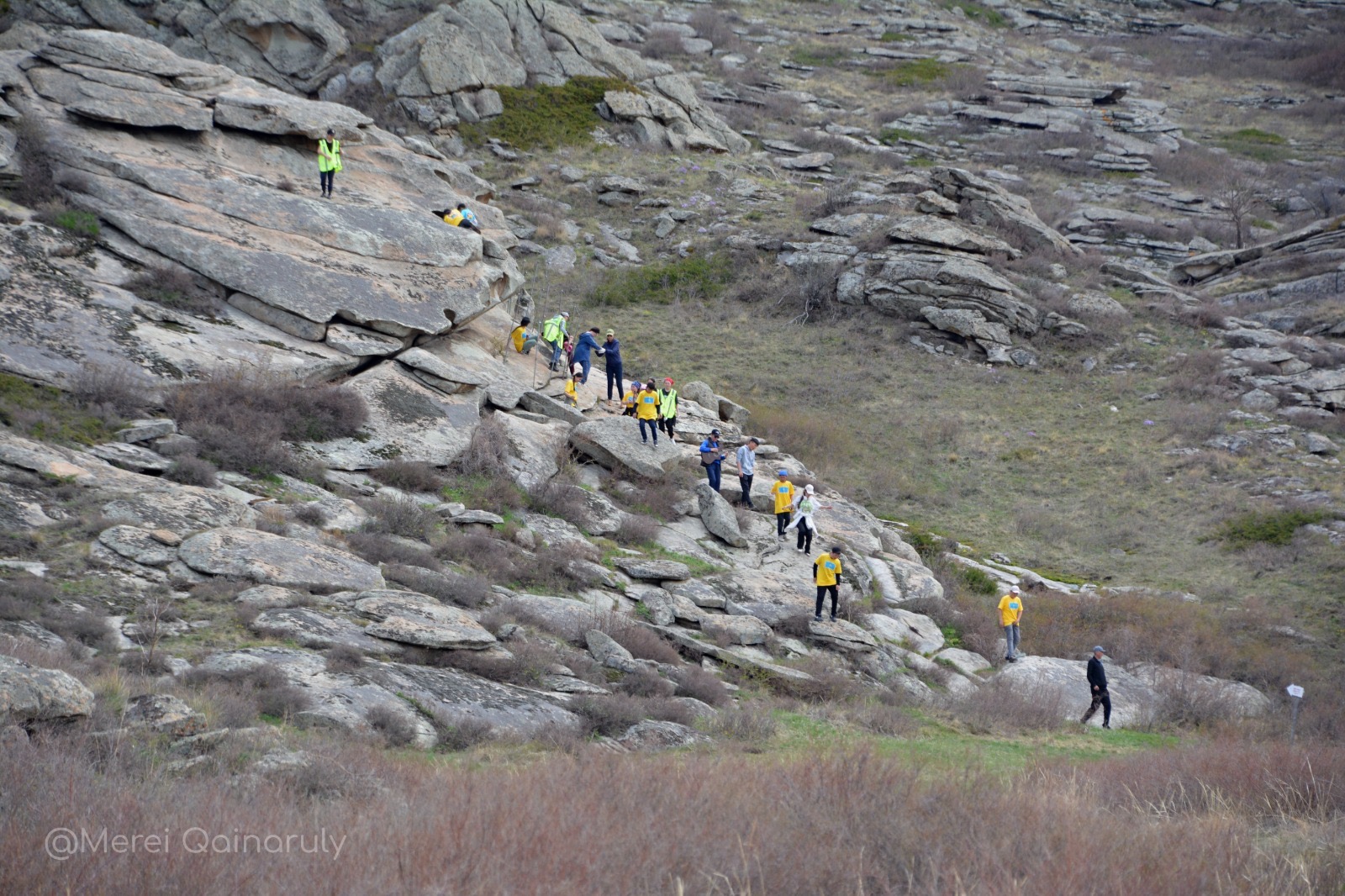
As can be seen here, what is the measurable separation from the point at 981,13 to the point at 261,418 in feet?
233

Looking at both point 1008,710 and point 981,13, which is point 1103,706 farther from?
point 981,13

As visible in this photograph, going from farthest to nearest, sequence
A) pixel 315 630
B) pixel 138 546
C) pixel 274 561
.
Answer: pixel 274 561
pixel 138 546
pixel 315 630

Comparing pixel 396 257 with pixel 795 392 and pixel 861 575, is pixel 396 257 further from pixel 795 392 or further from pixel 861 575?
pixel 795 392

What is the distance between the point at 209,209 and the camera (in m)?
18.7

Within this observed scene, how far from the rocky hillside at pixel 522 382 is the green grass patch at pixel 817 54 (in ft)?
45.6

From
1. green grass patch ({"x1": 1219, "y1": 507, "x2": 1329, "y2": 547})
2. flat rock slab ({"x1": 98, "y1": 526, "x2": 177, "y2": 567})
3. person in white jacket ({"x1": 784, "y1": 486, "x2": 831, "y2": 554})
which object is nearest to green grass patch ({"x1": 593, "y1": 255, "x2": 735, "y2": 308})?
person in white jacket ({"x1": 784, "y1": 486, "x2": 831, "y2": 554})

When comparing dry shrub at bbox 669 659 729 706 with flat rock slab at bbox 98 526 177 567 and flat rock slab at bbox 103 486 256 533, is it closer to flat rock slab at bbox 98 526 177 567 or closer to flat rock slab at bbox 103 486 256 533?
flat rock slab at bbox 103 486 256 533

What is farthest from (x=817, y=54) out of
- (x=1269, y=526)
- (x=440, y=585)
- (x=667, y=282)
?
(x=440, y=585)

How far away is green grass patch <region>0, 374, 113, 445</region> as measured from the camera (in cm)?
1227

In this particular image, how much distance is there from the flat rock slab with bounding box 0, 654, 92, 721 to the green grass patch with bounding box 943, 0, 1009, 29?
76.0 metres

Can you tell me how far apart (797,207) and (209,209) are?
2718 centimetres

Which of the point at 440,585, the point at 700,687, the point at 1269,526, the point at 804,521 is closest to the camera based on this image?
the point at 700,687

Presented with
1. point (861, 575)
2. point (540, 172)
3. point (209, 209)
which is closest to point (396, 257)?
point (209, 209)

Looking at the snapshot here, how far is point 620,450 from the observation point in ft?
63.2
